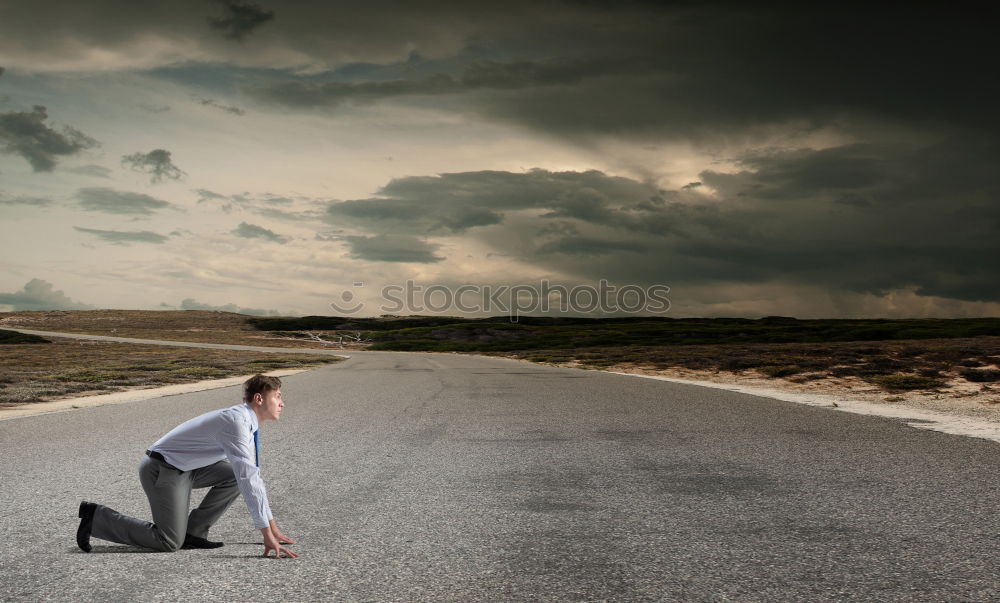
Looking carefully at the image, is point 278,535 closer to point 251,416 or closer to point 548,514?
point 251,416

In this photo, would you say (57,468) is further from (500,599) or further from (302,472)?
(500,599)

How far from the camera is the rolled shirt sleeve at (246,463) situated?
485 cm

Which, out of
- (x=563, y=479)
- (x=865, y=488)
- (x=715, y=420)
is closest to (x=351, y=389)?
(x=715, y=420)

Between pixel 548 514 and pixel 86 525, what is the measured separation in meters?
3.75

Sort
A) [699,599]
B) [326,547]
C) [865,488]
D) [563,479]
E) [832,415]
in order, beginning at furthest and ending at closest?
[832,415]
[563,479]
[865,488]
[326,547]
[699,599]

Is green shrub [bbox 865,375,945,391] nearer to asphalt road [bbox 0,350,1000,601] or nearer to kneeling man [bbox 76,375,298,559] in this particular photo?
asphalt road [bbox 0,350,1000,601]

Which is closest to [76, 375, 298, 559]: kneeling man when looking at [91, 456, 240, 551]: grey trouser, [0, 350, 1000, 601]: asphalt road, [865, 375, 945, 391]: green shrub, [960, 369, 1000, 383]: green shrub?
[91, 456, 240, 551]: grey trouser

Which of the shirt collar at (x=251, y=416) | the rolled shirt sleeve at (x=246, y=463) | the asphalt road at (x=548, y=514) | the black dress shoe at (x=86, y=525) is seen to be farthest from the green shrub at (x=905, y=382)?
the black dress shoe at (x=86, y=525)

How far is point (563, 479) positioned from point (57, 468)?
6239mm

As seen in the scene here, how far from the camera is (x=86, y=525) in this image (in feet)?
17.5

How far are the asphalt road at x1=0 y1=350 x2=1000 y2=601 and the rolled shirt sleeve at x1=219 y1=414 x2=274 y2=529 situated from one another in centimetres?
44

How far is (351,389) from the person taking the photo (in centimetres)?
2283

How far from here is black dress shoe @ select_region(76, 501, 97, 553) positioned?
5.30 meters

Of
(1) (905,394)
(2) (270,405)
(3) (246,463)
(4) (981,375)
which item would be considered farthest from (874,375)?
(3) (246,463)
